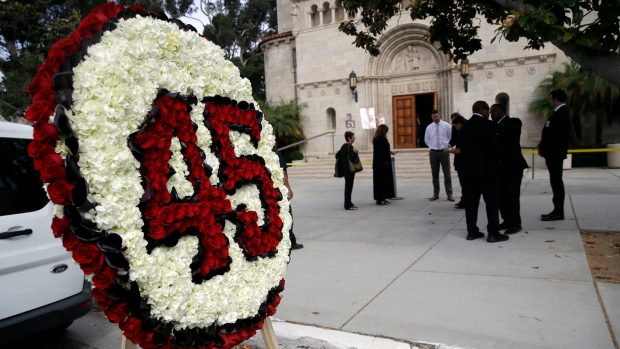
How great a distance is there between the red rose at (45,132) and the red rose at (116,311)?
30.7 inches

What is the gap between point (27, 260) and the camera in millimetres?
3459

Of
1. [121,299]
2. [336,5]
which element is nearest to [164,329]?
[121,299]

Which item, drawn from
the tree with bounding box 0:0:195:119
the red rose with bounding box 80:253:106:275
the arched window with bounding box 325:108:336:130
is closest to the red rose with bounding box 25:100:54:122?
the red rose with bounding box 80:253:106:275

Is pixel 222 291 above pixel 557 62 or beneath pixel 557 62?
beneath

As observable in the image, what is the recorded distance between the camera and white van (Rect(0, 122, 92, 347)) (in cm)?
333

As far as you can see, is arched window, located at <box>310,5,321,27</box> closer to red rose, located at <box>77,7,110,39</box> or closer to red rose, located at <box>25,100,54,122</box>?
red rose, located at <box>77,7,110,39</box>

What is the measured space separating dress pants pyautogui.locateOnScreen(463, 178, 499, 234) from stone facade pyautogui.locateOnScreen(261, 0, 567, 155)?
13006 millimetres

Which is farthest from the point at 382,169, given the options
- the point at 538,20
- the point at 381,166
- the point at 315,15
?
the point at 315,15

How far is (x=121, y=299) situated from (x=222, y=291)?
0.55m

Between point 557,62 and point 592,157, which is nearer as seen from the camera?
point 592,157

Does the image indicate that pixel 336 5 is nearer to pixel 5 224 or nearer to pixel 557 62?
pixel 557 62

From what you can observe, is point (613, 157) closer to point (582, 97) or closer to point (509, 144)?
point (582, 97)

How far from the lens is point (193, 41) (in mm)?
2643

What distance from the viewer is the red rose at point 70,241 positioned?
2.00 meters
